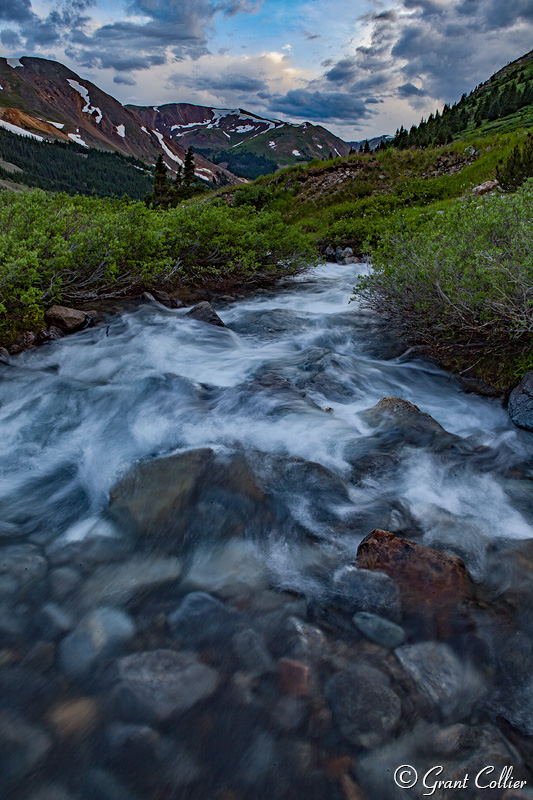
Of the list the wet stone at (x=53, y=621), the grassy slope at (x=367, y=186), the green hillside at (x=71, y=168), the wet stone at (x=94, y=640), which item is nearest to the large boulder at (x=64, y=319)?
the wet stone at (x=53, y=621)

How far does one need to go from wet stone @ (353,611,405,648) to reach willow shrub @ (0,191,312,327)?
22.5 feet

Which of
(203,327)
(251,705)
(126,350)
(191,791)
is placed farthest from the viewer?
(203,327)

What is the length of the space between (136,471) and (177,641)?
2241 millimetres

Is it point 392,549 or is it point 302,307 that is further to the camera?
point 302,307

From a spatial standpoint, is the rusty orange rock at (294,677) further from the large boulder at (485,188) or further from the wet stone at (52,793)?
the large boulder at (485,188)

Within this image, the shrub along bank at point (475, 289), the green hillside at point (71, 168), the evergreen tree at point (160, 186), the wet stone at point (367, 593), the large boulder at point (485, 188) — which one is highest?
the green hillside at point (71, 168)

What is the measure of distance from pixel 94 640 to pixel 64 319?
7.05 meters

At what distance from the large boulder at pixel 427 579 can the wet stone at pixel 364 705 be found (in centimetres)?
62

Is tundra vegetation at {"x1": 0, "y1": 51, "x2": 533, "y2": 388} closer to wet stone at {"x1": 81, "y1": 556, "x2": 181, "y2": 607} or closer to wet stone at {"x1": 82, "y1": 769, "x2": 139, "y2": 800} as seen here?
wet stone at {"x1": 81, "y1": 556, "x2": 181, "y2": 607}

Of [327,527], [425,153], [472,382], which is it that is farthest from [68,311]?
[425,153]

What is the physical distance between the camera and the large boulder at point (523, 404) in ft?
18.7

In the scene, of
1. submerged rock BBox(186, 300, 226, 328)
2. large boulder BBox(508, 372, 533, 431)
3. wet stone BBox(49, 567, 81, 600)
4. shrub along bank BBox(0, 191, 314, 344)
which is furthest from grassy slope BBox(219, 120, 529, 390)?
wet stone BBox(49, 567, 81, 600)

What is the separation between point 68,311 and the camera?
8.88m

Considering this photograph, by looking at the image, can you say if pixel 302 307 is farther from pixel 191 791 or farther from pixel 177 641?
pixel 191 791
